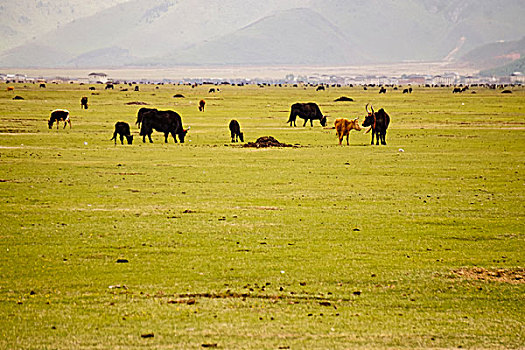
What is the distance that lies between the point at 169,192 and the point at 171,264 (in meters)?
8.77

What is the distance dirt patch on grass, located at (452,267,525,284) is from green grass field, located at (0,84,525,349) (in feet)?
0.18

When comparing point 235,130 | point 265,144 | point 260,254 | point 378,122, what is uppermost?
point 378,122

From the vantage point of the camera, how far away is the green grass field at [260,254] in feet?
34.1

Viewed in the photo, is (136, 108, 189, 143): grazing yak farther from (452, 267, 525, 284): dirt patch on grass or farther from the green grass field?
(452, 267, 525, 284): dirt patch on grass

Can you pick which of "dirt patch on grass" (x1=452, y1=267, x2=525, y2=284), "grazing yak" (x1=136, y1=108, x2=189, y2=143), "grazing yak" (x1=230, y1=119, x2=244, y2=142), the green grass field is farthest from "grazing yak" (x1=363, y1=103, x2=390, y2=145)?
"dirt patch on grass" (x1=452, y1=267, x2=525, y2=284)

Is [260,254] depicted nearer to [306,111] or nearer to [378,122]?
[378,122]

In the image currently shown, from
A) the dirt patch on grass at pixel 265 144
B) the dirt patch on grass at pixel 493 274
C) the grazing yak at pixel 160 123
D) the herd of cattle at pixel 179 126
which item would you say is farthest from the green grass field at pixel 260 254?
the grazing yak at pixel 160 123

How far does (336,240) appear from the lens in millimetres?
15688

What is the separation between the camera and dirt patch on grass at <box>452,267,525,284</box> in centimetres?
1295

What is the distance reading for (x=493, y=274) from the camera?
1327cm

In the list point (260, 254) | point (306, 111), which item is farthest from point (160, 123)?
point (260, 254)

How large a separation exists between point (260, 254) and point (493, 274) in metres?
4.16

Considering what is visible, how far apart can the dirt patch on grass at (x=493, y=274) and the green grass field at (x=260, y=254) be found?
56mm

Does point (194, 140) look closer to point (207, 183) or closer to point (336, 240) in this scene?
point (207, 183)
